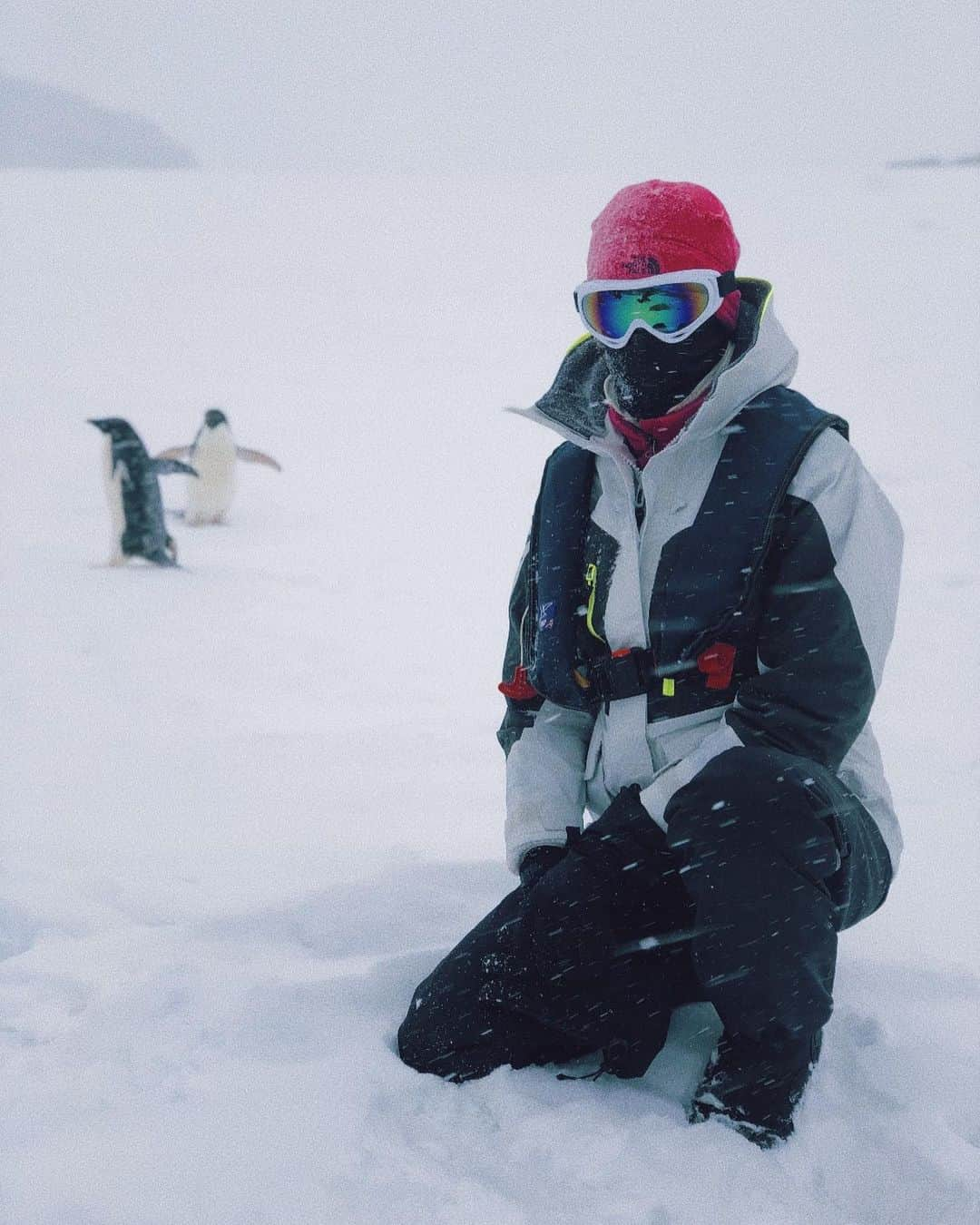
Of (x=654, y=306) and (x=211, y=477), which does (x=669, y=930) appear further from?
(x=211, y=477)

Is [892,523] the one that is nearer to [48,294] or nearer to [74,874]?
[74,874]

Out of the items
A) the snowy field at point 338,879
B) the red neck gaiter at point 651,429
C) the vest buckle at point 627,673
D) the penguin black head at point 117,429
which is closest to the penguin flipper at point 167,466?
the penguin black head at point 117,429

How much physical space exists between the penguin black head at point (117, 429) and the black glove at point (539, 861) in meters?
5.56

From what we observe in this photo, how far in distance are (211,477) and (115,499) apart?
4.87ft

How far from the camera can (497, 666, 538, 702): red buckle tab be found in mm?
1688

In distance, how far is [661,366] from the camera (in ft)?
5.09

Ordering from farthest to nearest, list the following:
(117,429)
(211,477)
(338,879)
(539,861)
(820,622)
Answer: (211,477) < (117,429) < (338,879) < (539,861) < (820,622)

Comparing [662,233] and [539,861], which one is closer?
[662,233]

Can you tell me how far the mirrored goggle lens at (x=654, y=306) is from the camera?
1495mm

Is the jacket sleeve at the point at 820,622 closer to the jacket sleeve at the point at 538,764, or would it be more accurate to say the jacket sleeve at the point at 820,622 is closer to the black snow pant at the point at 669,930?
the black snow pant at the point at 669,930

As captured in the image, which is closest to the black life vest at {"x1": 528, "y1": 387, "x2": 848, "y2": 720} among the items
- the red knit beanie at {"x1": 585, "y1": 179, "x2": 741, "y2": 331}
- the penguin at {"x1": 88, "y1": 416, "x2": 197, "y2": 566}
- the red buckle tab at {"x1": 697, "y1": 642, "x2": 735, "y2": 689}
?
the red buckle tab at {"x1": 697, "y1": 642, "x2": 735, "y2": 689}

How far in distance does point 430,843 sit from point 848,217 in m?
16.0

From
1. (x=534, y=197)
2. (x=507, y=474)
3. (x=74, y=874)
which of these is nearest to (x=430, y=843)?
(x=74, y=874)

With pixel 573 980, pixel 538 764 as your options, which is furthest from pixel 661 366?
pixel 573 980
